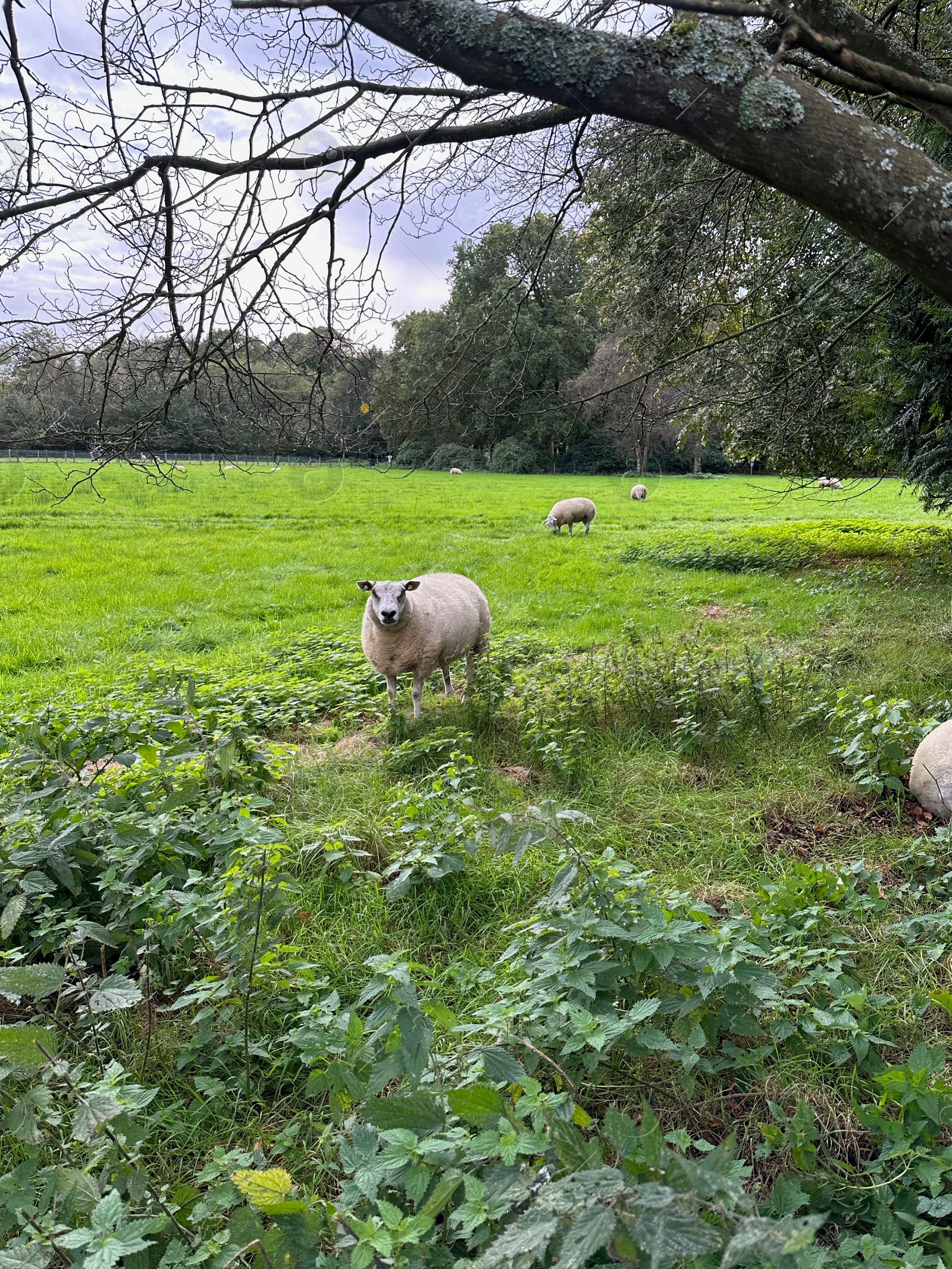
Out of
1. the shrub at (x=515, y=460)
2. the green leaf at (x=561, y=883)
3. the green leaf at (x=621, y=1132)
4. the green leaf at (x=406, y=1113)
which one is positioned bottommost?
the green leaf at (x=406, y=1113)

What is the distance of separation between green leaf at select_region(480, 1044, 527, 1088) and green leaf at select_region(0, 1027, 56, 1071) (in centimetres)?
113

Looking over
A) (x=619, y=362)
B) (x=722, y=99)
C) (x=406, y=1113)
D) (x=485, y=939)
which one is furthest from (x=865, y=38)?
(x=619, y=362)

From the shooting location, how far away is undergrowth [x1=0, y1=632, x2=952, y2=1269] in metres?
1.50

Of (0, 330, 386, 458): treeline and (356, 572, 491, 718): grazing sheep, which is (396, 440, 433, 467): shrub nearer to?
(0, 330, 386, 458): treeline

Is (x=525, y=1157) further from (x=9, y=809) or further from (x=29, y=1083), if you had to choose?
(x=9, y=809)

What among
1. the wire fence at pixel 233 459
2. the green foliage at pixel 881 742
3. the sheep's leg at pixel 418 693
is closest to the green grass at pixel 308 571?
the wire fence at pixel 233 459

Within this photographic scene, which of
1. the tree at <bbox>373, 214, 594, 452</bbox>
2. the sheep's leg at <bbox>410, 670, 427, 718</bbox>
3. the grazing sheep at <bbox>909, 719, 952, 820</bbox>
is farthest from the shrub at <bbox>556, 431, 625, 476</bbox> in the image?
the grazing sheep at <bbox>909, 719, 952, 820</bbox>

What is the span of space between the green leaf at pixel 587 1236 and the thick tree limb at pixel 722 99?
→ 376cm

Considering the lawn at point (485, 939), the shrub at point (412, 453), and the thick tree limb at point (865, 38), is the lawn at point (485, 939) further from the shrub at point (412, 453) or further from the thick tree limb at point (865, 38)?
the thick tree limb at point (865, 38)

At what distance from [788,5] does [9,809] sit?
573 cm

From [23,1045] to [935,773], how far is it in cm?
438

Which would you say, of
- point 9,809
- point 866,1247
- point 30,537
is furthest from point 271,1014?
point 30,537

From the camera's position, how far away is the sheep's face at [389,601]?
620 centimetres

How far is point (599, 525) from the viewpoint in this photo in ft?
66.0
